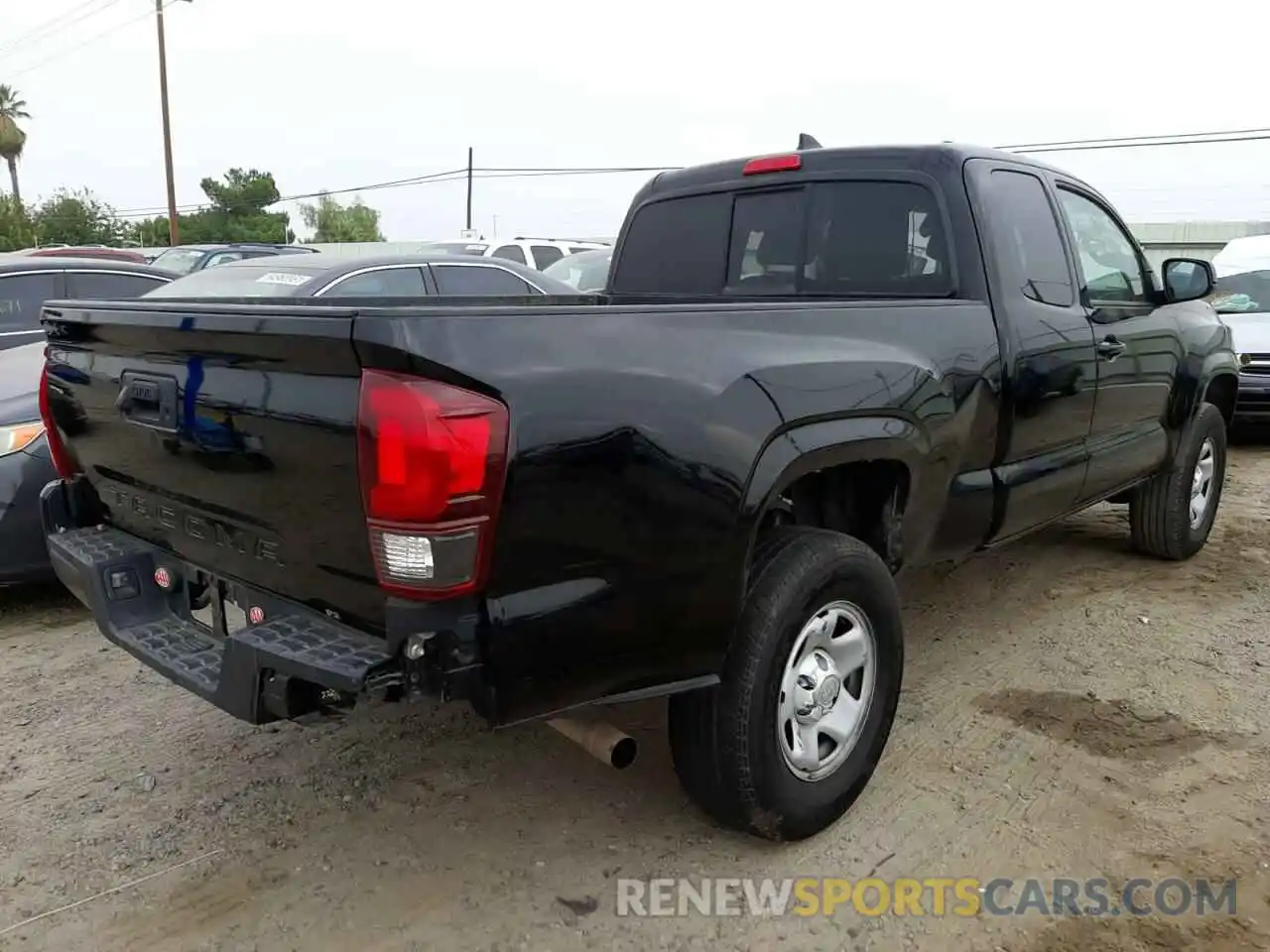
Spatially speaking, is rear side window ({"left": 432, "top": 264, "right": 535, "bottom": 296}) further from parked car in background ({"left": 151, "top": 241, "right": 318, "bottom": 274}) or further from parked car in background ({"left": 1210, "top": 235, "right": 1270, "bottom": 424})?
parked car in background ({"left": 151, "top": 241, "right": 318, "bottom": 274})

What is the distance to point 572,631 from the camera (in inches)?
92.5

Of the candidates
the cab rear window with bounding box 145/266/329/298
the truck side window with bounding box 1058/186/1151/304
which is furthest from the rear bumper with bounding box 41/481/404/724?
the cab rear window with bounding box 145/266/329/298

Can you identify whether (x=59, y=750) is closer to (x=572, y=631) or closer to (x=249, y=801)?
(x=249, y=801)

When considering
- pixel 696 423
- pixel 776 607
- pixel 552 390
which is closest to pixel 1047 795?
pixel 776 607

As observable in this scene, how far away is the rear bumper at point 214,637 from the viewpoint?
2295mm

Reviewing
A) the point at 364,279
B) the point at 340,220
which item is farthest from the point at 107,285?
the point at 340,220

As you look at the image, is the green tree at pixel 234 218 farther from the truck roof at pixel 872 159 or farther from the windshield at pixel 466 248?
the truck roof at pixel 872 159

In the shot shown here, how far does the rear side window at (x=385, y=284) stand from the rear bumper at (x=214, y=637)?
3827 mm

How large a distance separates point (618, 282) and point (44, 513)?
8.26 feet

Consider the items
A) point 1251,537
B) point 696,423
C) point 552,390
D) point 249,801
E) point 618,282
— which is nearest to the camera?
point 552,390

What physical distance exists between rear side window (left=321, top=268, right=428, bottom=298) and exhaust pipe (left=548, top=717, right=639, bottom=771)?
15.7 ft

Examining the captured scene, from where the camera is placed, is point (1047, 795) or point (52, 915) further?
point (1047, 795)

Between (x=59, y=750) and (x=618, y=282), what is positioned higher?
(x=618, y=282)

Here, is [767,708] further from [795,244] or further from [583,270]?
[583,270]
